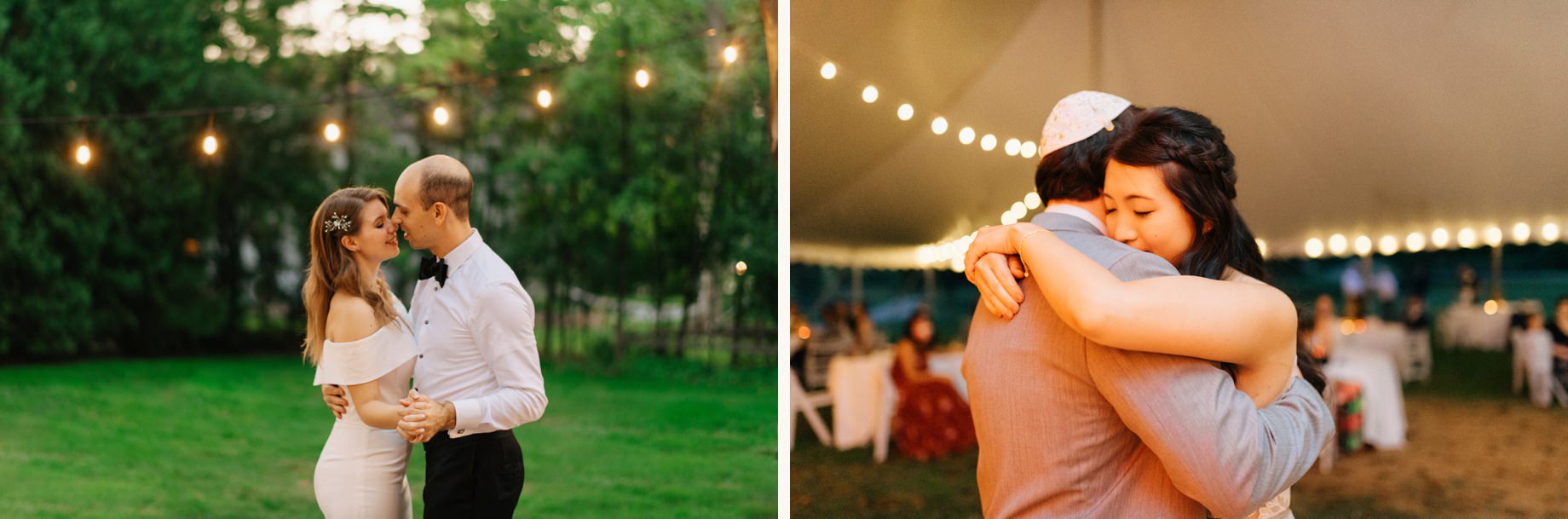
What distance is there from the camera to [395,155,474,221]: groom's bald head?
2.00 m

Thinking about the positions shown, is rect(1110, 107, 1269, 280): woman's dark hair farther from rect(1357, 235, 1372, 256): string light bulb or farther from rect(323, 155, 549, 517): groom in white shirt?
rect(1357, 235, 1372, 256): string light bulb

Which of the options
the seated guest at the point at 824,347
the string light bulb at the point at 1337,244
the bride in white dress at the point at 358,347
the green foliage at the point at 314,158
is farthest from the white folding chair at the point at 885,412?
the green foliage at the point at 314,158

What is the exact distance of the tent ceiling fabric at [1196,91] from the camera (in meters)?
5.31

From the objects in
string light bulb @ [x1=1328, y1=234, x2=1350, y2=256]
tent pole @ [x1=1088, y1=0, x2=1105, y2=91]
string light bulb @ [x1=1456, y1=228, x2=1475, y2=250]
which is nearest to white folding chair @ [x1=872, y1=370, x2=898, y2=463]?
tent pole @ [x1=1088, y1=0, x2=1105, y2=91]

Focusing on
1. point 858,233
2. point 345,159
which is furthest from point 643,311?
point 858,233

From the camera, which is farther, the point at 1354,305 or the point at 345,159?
the point at 345,159

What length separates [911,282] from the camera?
24.9 feet

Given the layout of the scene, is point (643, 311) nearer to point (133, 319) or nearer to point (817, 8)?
point (133, 319)

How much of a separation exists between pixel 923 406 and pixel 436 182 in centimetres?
460

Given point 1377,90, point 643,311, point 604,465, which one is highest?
point 1377,90

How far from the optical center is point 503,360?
2.03 metres

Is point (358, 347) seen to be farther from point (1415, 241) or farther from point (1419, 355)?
point (1419, 355)

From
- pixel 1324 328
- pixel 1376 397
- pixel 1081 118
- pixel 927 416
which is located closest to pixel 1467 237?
pixel 1324 328

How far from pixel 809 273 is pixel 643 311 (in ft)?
15.5
